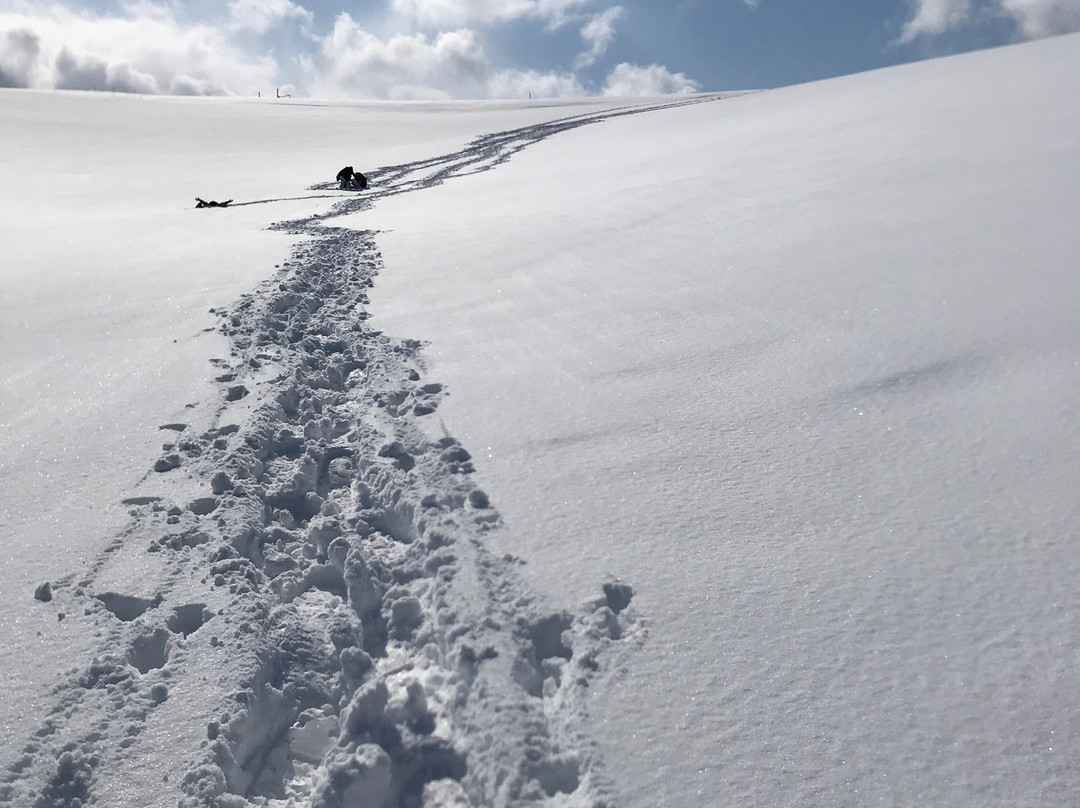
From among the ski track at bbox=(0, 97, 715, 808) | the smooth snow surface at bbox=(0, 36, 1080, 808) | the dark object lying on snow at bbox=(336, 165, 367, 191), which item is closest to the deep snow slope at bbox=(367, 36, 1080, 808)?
the smooth snow surface at bbox=(0, 36, 1080, 808)

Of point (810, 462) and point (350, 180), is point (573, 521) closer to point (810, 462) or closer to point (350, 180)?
point (810, 462)

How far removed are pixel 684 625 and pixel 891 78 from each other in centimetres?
1651

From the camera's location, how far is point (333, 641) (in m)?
2.46

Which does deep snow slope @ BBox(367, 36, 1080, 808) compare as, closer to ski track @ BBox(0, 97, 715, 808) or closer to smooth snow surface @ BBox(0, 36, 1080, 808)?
smooth snow surface @ BBox(0, 36, 1080, 808)

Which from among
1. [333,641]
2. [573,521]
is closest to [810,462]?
[573,521]

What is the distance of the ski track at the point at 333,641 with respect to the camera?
1.97 metres

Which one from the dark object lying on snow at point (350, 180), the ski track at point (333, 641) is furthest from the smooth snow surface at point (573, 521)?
the dark object lying on snow at point (350, 180)

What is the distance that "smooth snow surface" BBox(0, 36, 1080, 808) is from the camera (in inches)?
75.3

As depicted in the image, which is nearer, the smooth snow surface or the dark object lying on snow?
the smooth snow surface

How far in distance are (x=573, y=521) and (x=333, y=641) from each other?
86 cm

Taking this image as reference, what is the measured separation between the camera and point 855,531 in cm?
246

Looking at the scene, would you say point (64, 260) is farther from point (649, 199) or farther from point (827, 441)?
point (827, 441)

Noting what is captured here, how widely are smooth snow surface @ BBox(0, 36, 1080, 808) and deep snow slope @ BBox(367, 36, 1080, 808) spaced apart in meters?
0.01

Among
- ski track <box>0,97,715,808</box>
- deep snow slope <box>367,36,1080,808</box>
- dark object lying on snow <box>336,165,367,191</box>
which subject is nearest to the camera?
deep snow slope <box>367,36,1080,808</box>
